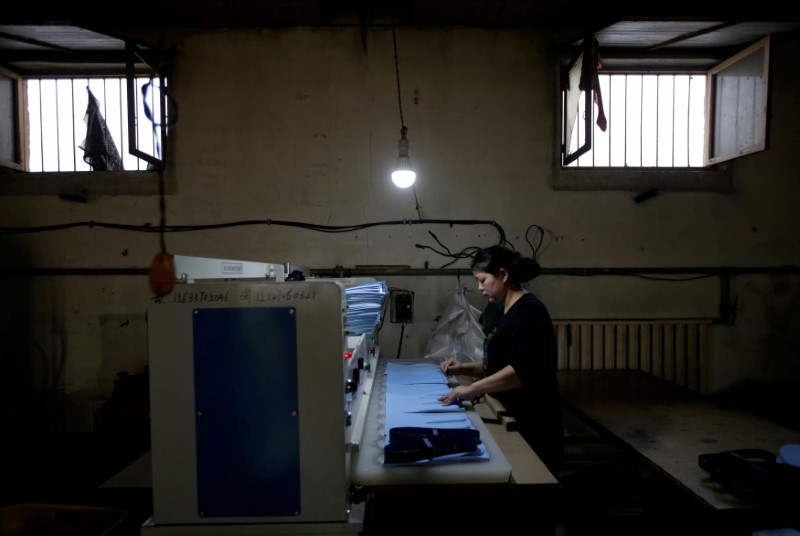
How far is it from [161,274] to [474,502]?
1.20 meters

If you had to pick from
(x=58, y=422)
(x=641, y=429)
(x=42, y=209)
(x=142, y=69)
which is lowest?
(x=58, y=422)

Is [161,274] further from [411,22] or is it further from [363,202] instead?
[411,22]

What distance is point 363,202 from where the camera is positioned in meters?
3.17

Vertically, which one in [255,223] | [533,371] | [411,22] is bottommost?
[533,371]

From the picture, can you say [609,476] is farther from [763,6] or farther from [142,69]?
[142,69]

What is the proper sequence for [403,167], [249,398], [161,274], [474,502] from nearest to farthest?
[161,274] → [249,398] → [474,502] → [403,167]

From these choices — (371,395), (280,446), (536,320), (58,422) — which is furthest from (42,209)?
(536,320)

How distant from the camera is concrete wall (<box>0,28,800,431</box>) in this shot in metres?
3.13

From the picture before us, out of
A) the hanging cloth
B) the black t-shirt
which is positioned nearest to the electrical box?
the black t-shirt

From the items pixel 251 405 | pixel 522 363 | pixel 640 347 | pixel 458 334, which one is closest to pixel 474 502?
pixel 522 363

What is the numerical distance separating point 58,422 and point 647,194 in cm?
483

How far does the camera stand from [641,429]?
6.82 feet

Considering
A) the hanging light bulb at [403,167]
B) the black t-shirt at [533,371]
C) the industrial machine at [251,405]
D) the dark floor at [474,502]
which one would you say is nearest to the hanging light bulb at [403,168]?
the hanging light bulb at [403,167]

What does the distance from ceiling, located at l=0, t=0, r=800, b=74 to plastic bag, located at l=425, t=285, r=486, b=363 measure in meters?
2.01
